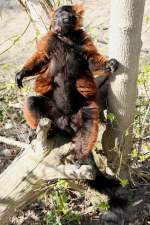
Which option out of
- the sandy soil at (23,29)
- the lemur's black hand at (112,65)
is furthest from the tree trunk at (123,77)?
the sandy soil at (23,29)

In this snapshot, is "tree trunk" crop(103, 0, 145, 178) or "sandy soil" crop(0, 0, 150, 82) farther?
"sandy soil" crop(0, 0, 150, 82)

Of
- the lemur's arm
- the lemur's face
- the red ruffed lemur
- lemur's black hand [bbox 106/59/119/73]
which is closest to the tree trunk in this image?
lemur's black hand [bbox 106/59/119/73]

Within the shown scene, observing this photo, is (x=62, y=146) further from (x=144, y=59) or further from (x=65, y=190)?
(x=144, y=59)

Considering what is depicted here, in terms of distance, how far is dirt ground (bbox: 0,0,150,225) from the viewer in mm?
4770

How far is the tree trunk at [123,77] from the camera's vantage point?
12.3 ft

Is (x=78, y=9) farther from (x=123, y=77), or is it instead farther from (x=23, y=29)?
(x=23, y=29)

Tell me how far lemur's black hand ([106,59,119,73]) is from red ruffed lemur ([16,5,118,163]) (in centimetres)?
25

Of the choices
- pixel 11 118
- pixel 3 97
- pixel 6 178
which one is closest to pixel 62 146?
pixel 6 178

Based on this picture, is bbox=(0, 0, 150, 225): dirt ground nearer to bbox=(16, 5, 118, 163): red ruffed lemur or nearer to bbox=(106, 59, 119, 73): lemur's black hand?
bbox=(16, 5, 118, 163): red ruffed lemur

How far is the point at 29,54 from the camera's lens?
7141 millimetres

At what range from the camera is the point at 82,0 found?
7938 mm

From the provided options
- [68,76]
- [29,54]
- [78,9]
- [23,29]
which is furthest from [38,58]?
[23,29]

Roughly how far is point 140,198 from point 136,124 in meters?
0.82

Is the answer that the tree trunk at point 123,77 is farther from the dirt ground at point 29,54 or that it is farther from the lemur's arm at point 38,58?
the lemur's arm at point 38,58
